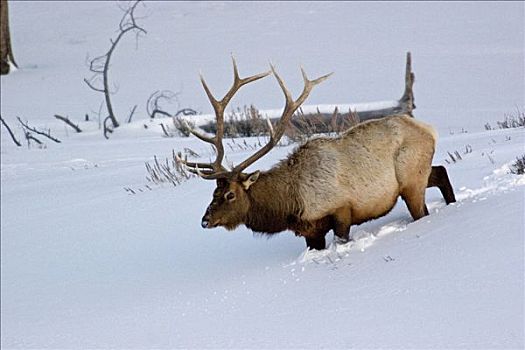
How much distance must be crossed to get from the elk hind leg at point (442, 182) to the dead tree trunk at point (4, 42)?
1739cm

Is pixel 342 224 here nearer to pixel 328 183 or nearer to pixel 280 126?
pixel 328 183

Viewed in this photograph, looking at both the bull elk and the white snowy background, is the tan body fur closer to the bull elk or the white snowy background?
the bull elk

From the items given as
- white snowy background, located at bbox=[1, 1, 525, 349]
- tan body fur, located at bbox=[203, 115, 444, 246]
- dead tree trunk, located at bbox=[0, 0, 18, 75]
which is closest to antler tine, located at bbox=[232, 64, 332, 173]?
tan body fur, located at bbox=[203, 115, 444, 246]

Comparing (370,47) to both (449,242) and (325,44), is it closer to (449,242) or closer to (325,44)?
(325,44)

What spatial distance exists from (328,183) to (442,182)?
97cm

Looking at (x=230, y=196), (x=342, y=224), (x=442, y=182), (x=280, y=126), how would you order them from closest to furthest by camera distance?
(x=342, y=224) → (x=230, y=196) → (x=280, y=126) → (x=442, y=182)

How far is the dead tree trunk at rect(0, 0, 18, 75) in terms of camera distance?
22797 millimetres

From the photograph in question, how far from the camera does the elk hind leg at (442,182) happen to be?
7305mm

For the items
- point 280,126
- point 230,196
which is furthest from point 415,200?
point 230,196

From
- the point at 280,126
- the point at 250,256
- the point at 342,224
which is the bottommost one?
the point at 250,256

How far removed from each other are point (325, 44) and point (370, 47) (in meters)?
1.43

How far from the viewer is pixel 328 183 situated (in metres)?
6.90

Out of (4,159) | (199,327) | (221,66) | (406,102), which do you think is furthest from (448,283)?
(221,66)

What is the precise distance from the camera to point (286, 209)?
23.0 feet
